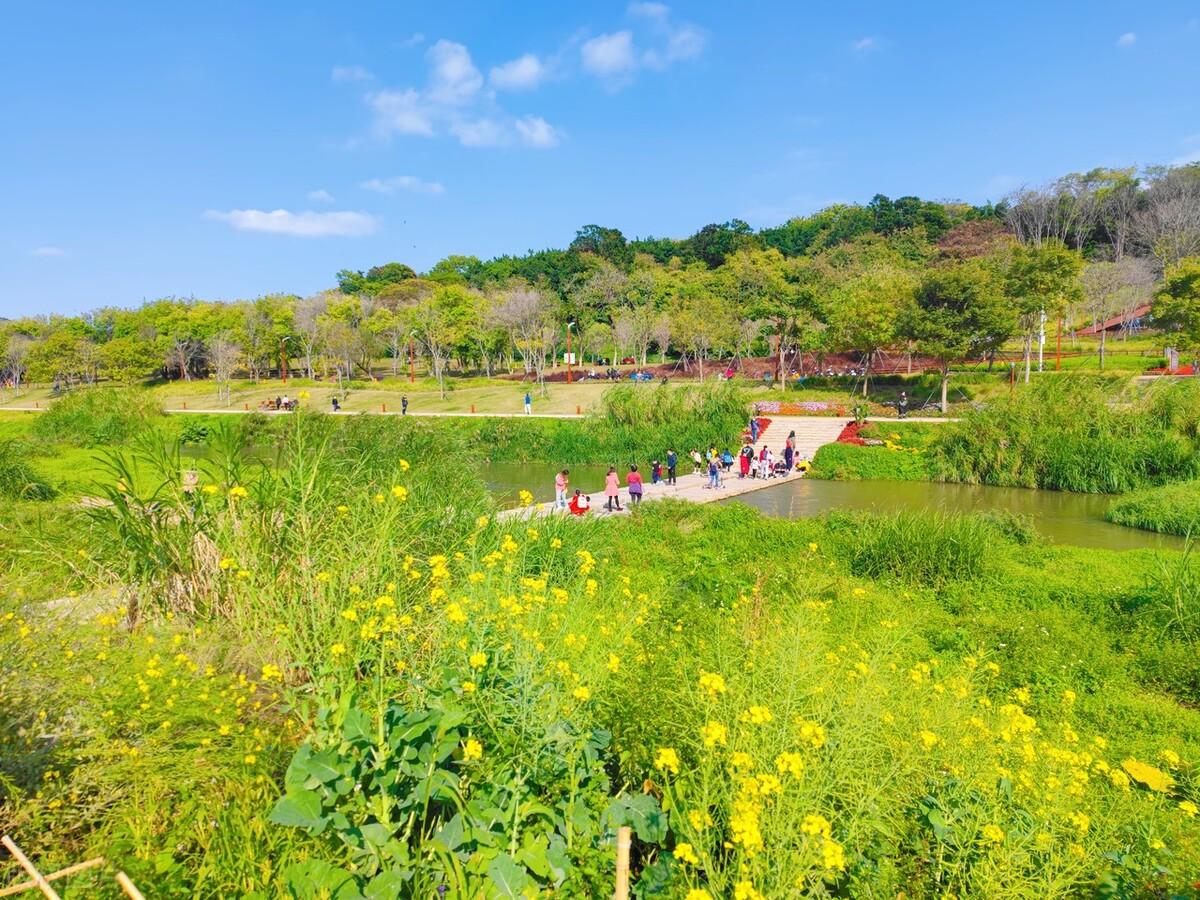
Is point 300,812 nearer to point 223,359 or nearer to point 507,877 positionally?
point 507,877

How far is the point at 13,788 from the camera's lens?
2.65 meters

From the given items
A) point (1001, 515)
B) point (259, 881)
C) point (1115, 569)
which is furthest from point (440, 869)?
point (1001, 515)

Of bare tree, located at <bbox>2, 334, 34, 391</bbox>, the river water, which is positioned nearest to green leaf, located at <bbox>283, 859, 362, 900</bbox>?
the river water

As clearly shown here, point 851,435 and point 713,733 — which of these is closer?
point 713,733

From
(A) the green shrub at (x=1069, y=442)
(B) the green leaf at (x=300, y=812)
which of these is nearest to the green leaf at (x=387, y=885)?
(B) the green leaf at (x=300, y=812)

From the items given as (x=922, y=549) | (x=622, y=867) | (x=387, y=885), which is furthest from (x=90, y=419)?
(x=622, y=867)

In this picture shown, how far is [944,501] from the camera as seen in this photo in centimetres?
1769

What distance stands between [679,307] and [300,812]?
170 ft

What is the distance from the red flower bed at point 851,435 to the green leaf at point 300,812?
2246 cm

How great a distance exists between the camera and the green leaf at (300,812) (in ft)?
7.32

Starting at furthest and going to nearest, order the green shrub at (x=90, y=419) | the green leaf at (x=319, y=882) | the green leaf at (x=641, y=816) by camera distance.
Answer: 1. the green shrub at (x=90, y=419)
2. the green leaf at (x=641, y=816)
3. the green leaf at (x=319, y=882)

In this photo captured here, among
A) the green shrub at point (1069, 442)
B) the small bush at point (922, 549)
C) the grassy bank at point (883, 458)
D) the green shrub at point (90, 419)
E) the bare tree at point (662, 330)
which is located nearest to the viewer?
the small bush at point (922, 549)

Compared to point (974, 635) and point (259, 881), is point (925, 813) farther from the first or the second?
point (974, 635)

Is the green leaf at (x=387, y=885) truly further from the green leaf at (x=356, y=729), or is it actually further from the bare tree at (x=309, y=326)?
the bare tree at (x=309, y=326)
